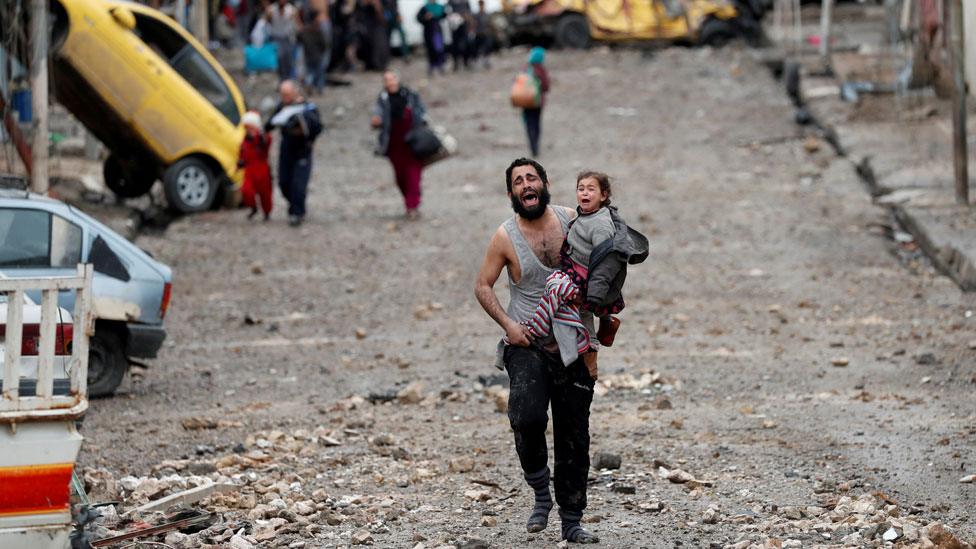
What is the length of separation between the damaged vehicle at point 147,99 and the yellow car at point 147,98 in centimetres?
1

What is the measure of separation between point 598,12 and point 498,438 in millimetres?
23275

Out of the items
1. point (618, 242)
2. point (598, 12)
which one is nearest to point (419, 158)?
point (618, 242)

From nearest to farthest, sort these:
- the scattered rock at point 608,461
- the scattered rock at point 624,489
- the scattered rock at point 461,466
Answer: the scattered rock at point 624,489 → the scattered rock at point 608,461 → the scattered rock at point 461,466

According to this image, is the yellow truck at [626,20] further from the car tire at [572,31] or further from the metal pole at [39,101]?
the metal pole at [39,101]

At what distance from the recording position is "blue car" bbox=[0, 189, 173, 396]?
404 inches

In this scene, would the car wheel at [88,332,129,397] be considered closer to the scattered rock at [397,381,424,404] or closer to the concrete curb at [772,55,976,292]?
the scattered rock at [397,381,424,404]

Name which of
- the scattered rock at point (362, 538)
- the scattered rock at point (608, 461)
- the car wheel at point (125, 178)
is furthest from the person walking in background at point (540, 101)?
the scattered rock at point (362, 538)

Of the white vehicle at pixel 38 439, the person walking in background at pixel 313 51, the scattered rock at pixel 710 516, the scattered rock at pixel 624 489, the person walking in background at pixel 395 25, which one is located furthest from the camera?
the person walking in background at pixel 395 25

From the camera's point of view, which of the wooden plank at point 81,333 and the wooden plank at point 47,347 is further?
the wooden plank at point 81,333

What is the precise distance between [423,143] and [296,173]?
156 centimetres

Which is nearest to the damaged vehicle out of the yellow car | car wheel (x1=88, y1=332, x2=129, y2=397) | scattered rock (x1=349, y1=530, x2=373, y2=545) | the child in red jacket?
the yellow car

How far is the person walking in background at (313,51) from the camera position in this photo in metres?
27.1

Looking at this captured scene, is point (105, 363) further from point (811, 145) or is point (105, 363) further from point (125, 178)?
point (811, 145)

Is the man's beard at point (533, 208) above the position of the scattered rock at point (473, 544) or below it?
above
